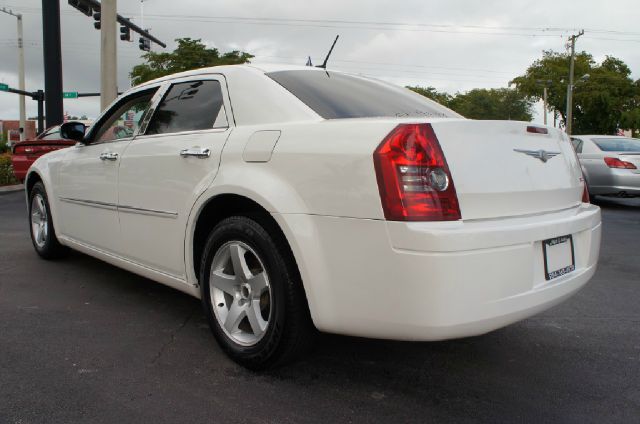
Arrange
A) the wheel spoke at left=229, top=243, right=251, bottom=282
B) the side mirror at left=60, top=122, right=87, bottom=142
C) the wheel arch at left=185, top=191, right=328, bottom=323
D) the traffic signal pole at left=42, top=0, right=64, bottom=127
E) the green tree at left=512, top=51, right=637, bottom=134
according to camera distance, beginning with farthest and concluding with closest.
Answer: the green tree at left=512, top=51, right=637, bottom=134, the traffic signal pole at left=42, top=0, right=64, bottom=127, the side mirror at left=60, top=122, right=87, bottom=142, the wheel spoke at left=229, top=243, right=251, bottom=282, the wheel arch at left=185, top=191, right=328, bottom=323

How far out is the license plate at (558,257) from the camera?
241cm

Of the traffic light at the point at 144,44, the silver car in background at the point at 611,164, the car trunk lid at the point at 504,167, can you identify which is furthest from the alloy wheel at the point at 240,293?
the traffic light at the point at 144,44

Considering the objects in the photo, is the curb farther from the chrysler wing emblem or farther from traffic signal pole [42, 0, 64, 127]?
the chrysler wing emblem

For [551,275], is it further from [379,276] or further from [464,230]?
[379,276]

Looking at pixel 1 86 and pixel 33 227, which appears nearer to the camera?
pixel 33 227

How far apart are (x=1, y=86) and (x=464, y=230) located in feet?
103

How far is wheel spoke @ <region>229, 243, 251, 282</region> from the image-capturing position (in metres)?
2.67

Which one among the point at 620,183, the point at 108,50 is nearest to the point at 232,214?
the point at 620,183

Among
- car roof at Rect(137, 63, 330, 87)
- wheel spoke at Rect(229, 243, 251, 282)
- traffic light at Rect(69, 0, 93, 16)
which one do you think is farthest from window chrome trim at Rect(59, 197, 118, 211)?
traffic light at Rect(69, 0, 93, 16)

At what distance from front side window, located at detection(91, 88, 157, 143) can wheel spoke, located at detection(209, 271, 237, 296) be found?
1349mm

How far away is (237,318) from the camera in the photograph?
273cm

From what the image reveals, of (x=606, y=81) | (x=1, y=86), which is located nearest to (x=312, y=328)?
(x=1, y=86)

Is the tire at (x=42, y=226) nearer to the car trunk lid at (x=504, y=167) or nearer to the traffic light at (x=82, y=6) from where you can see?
the car trunk lid at (x=504, y=167)

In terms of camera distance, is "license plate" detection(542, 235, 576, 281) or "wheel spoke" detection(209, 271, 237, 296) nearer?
"license plate" detection(542, 235, 576, 281)
